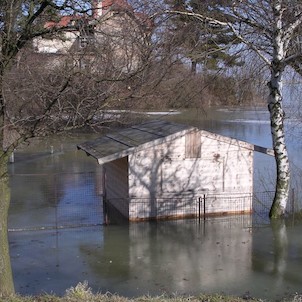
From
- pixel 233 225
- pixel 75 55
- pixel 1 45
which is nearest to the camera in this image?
pixel 1 45

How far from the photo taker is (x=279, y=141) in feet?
55.0

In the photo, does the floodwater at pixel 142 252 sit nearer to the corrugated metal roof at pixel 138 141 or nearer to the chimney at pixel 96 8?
the corrugated metal roof at pixel 138 141

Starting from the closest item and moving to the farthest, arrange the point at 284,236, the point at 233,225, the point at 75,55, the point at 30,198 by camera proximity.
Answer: the point at 75,55
the point at 284,236
the point at 233,225
the point at 30,198

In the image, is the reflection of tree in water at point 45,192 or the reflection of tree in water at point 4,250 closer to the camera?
the reflection of tree in water at point 4,250

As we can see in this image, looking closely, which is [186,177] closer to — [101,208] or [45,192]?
[101,208]

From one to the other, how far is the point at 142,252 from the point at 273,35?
25.7 feet

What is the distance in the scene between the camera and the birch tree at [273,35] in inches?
625

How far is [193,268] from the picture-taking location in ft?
39.9

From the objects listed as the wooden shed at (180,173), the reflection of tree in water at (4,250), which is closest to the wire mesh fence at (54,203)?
the wooden shed at (180,173)

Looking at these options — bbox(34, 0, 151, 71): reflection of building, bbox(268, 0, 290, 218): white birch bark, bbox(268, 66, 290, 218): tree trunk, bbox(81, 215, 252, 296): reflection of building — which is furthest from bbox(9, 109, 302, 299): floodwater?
bbox(34, 0, 151, 71): reflection of building

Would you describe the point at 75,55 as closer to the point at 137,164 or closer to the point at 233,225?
the point at 137,164

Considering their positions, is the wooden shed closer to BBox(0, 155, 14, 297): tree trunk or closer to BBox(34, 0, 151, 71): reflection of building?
BBox(34, 0, 151, 71): reflection of building

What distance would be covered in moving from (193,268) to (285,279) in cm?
207

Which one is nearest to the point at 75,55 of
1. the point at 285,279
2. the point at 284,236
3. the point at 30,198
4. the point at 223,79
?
the point at 285,279
